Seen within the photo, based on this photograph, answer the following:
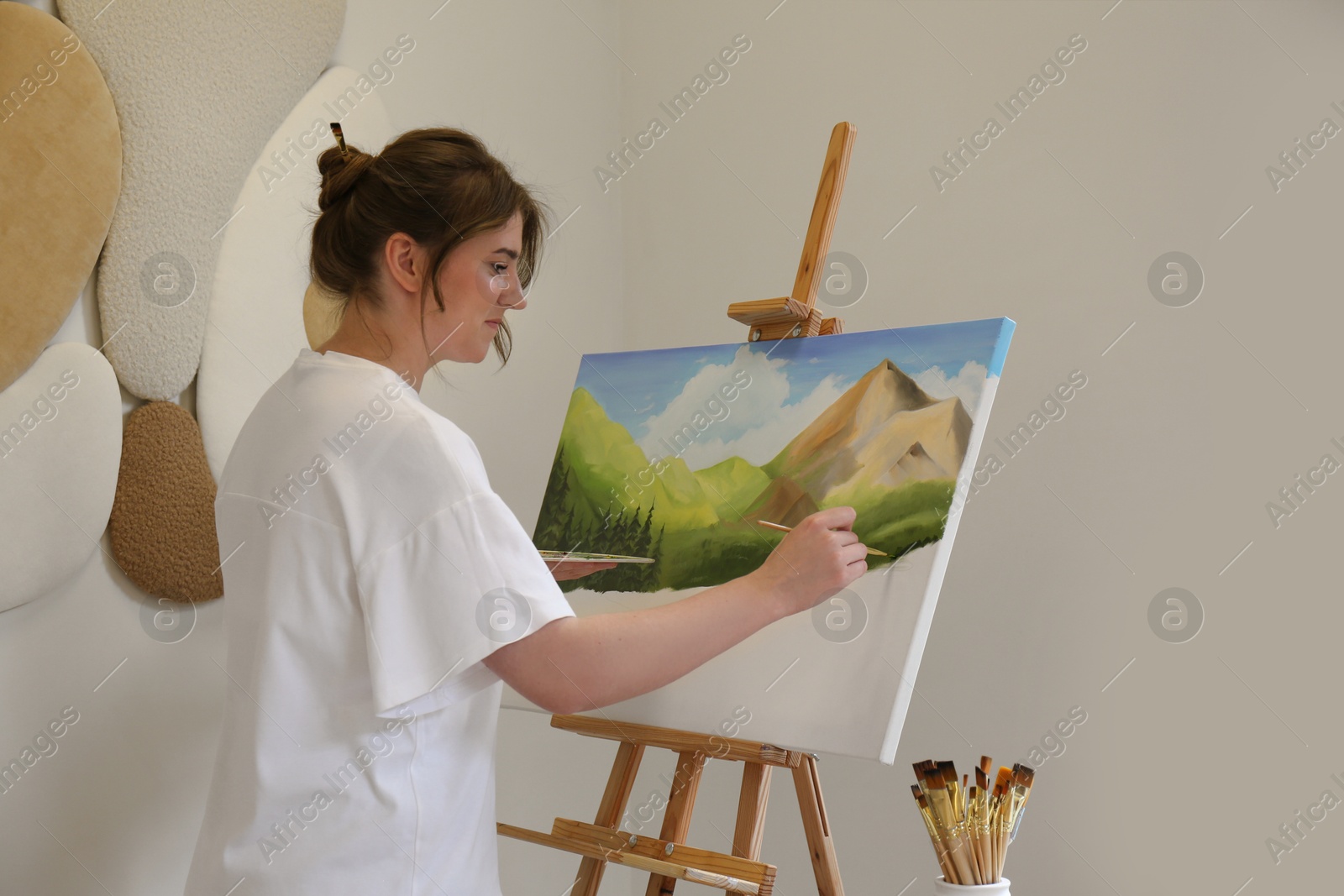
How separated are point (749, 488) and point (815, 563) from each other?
0.29 metres

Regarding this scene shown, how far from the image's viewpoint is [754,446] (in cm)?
148

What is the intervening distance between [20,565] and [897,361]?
1.17 m

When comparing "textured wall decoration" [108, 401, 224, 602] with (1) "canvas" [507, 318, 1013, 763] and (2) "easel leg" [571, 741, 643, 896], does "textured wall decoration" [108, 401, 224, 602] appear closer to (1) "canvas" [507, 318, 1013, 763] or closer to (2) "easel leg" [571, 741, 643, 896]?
(1) "canvas" [507, 318, 1013, 763]

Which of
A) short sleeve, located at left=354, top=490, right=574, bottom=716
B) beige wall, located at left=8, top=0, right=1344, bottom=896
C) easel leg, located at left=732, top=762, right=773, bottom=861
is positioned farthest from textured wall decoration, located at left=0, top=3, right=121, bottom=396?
easel leg, located at left=732, top=762, right=773, bottom=861

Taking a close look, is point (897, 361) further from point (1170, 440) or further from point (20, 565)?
point (20, 565)

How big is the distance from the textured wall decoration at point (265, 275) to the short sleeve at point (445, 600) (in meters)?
0.72

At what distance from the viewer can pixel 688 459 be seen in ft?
5.05

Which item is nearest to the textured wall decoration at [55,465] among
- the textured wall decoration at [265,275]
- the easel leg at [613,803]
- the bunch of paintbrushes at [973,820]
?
the textured wall decoration at [265,275]

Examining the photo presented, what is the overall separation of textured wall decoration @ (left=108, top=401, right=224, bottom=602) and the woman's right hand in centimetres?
79

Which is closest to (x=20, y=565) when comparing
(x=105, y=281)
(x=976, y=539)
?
(x=105, y=281)

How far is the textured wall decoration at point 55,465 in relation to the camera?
4.33 feet

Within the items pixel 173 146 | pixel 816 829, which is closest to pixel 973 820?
pixel 816 829

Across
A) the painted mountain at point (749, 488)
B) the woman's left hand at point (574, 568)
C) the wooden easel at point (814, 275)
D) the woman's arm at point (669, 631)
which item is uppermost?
the wooden easel at point (814, 275)

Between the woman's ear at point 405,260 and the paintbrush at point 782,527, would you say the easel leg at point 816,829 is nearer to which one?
the paintbrush at point 782,527
